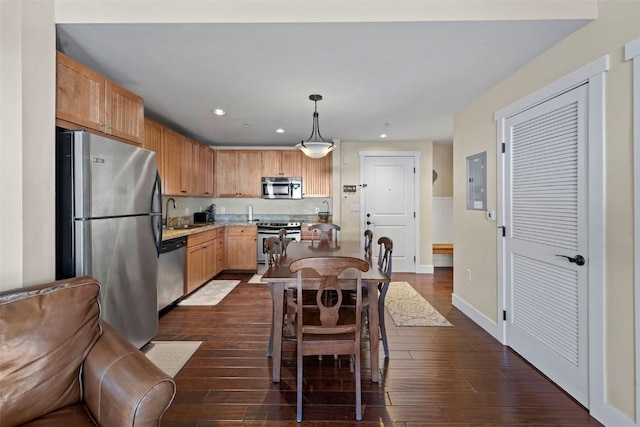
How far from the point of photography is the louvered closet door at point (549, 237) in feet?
6.37

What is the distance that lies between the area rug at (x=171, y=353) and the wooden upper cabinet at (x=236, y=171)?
3.41 metres

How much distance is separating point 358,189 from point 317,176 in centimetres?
83

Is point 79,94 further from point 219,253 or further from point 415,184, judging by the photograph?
point 415,184

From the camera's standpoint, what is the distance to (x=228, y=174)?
5.72m

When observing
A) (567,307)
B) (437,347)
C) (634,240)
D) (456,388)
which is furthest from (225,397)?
(634,240)

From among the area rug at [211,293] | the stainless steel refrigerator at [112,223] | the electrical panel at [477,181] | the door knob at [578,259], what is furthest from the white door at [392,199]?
the stainless steel refrigerator at [112,223]

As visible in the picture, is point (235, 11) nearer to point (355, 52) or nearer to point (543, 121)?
point (355, 52)

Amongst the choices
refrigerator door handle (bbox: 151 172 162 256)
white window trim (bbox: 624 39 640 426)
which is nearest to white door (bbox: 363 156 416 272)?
refrigerator door handle (bbox: 151 172 162 256)

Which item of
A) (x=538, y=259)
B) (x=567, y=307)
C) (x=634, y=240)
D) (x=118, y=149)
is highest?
(x=118, y=149)

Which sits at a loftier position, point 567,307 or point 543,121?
point 543,121

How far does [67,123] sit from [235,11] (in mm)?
1397

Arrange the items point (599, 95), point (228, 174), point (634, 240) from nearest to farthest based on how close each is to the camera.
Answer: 1. point (634, 240)
2. point (599, 95)
3. point (228, 174)

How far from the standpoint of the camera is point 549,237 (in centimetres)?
221

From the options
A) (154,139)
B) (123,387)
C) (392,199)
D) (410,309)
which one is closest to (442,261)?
(392,199)
